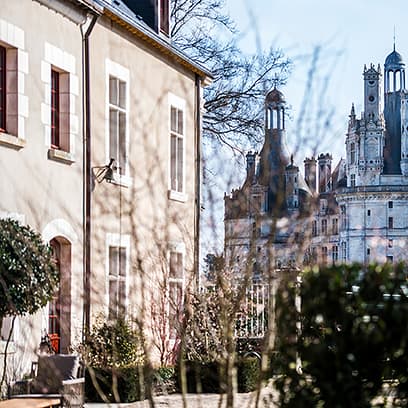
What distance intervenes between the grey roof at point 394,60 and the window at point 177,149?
393ft

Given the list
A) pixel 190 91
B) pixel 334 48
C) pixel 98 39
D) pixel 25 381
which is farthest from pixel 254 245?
pixel 190 91

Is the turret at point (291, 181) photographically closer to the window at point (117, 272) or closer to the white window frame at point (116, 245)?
the white window frame at point (116, 245)

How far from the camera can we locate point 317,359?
14.9ft

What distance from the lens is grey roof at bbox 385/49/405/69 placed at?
446 ft

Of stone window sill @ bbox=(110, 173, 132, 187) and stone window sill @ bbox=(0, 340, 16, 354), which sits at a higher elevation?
stone window sill @ bbox=(110, 173, 132, 187)

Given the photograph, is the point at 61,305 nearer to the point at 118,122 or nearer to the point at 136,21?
the point at 118,122

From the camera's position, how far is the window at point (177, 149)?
1830 centimetres

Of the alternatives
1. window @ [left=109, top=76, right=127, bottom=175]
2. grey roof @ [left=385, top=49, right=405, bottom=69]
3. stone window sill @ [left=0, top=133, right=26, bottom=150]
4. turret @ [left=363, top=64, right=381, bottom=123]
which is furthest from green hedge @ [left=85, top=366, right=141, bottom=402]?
grey roof @ [left=385, top=49, right=405, bottom=69]

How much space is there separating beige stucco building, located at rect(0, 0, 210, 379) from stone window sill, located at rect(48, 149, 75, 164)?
0.7 inches

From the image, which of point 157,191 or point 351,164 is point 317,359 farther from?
point 351,164

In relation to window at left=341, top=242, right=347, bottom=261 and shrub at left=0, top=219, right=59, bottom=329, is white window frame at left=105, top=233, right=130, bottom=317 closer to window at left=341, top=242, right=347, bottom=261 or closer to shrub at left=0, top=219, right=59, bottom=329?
shrub at left=0, top=219, right=59, bottom=329

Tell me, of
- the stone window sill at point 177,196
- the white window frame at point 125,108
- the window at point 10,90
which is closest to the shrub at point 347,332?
the window at point 10,90

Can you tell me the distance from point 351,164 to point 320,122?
405ft

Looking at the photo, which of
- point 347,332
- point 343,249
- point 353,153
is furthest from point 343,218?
point 347,332
